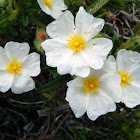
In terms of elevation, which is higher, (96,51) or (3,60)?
(96,51)

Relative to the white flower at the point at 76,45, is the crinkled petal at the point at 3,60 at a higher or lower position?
lower

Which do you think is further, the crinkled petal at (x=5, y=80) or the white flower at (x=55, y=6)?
the white flower at (x=55, y=6)

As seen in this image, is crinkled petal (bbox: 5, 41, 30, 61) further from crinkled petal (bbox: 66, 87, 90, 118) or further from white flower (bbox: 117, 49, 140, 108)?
white flower (bbox: 117, 49, 140, 108)

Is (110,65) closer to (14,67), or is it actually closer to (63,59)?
(63,59)

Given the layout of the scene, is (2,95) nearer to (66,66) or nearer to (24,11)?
(24,11)

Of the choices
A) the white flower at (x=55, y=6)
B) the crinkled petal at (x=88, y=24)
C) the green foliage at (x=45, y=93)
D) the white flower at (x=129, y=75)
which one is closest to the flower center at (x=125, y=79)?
the white flower at (x=129, y=75)

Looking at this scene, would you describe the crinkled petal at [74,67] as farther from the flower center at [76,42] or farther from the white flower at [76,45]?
the flower center at [76,42]

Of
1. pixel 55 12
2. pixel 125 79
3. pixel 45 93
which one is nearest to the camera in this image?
pixel 125 79

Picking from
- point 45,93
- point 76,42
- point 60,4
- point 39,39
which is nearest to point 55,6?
point 60,4
